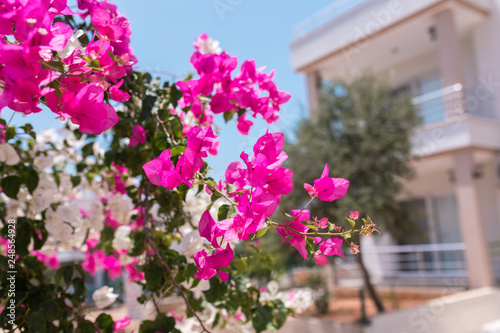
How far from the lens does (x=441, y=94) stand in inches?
304

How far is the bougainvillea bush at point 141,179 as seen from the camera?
0.75 metres

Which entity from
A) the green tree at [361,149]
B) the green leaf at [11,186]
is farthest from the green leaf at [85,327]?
the green tree at [361,149]

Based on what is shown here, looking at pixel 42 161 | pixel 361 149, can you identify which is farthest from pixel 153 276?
pixel 361 149

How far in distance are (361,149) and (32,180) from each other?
5928 mm

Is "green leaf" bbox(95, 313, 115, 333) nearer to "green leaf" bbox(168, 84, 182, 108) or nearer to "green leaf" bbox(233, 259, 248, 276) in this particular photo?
"green leaf" bbox(233, 259, 248, 276)

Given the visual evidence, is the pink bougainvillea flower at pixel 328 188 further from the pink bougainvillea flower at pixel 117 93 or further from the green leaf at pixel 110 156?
the green leaf at pixel 110 156

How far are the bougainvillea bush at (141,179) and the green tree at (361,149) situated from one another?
203 inches

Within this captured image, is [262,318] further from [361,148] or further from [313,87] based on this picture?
[313,87]

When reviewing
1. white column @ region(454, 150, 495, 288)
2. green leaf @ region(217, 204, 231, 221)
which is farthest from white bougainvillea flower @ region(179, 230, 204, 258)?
white column @ region(454, 150, 495, 288)

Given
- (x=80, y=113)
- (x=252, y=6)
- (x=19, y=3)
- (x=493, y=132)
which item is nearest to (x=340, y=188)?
(x=80, y=113)

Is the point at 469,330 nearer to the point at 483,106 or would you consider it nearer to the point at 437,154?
the point at 437,154

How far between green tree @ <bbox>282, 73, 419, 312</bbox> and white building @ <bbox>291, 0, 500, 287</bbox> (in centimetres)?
64

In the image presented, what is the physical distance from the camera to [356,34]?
8.99m

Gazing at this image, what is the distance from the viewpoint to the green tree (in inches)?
265
